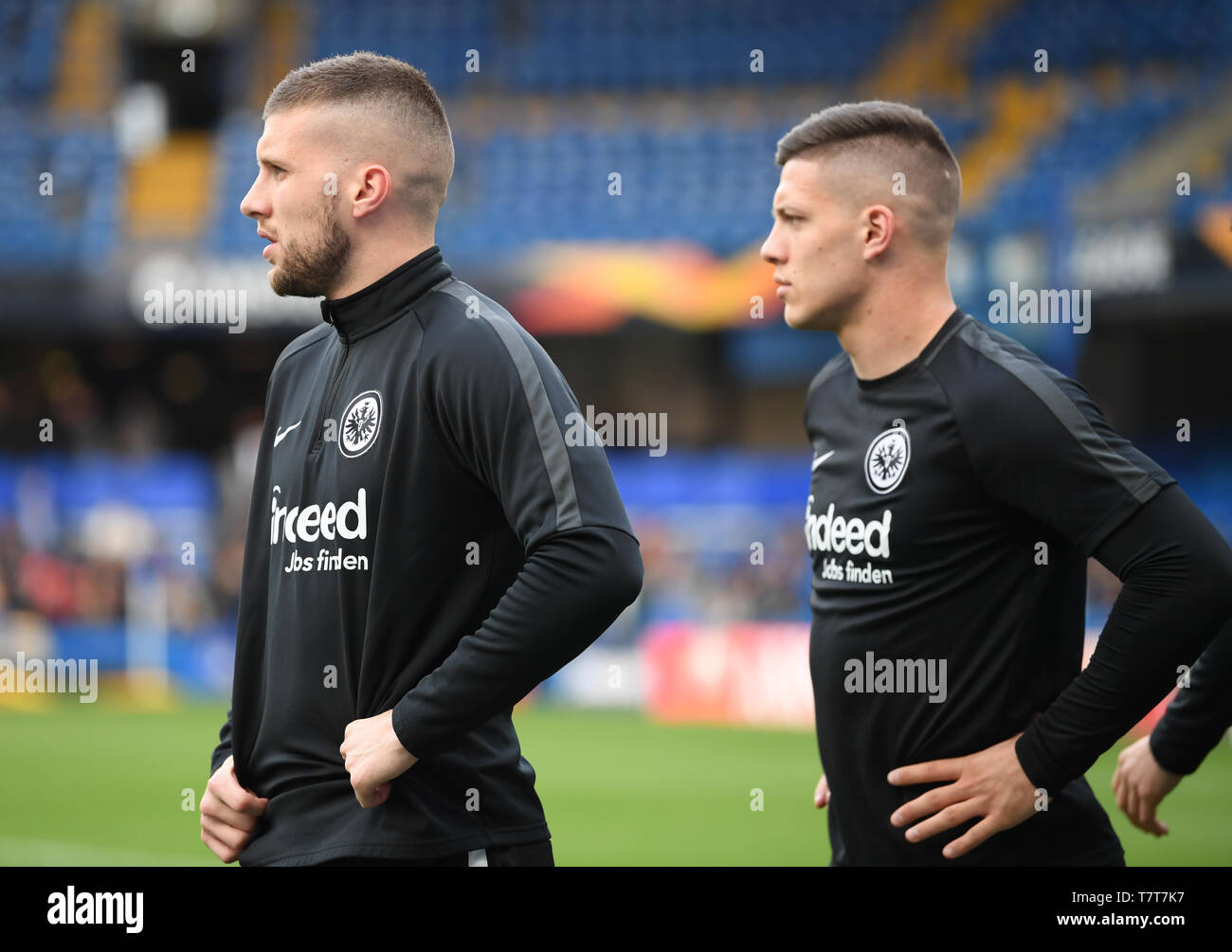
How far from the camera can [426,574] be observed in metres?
2.69

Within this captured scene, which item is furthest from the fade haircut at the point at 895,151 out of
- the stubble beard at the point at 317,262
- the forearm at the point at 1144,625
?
the stubble beard at the point at 317,262

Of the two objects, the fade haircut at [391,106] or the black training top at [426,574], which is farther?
the fade haircut at [391,106]

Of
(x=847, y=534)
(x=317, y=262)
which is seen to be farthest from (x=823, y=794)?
(x=317, y=262)

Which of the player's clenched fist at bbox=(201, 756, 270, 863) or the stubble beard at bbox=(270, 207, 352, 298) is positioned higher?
the stubble beard at bbox=(270, 207, 352, 298)

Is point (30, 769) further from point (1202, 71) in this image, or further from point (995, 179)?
point (1202, 71)

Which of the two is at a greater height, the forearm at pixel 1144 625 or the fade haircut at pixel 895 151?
the fade haircut at pixel 895 151

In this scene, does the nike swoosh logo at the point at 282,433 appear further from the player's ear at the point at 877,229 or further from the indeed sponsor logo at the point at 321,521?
the player's ear at the point at 877,229

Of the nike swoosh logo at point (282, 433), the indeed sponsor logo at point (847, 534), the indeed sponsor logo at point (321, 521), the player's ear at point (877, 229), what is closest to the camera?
the indeed sponsor logo at point (321, 521)

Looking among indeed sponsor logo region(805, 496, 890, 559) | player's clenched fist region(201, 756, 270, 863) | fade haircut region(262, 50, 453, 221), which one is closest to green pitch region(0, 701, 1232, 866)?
indeed sponsor logo region(805, 496, 890, 559)

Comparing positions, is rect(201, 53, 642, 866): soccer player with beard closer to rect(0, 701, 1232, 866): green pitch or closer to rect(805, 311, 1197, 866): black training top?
rect(805, 311, 1197, 866): black training top

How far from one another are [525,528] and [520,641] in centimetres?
20

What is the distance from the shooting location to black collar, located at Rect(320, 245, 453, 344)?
288 cm

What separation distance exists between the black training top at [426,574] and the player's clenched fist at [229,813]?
3cm

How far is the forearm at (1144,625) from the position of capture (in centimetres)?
278
